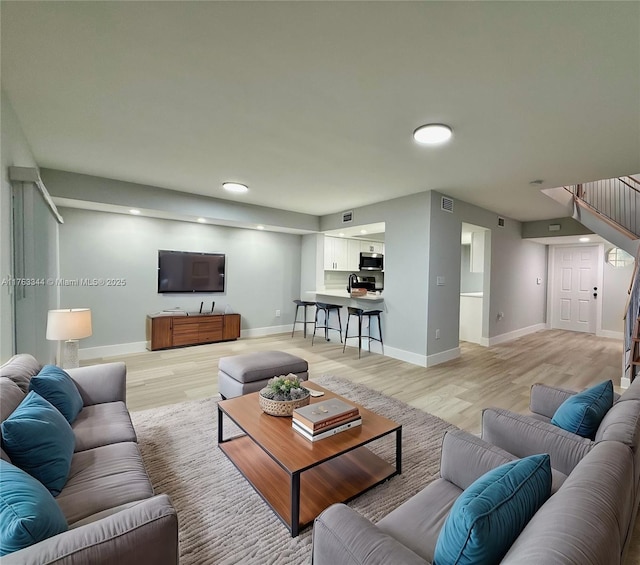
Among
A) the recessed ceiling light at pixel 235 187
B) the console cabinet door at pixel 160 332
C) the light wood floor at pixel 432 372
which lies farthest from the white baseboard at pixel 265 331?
the recessed ceiling light at pixel 235 187

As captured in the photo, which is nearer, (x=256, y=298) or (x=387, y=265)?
(x=387, y=265)

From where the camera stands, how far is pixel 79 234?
4.59 metres

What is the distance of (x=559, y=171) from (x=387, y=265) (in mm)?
2460

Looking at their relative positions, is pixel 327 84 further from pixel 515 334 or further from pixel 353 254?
pixel 515 334

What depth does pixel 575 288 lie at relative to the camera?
741cm

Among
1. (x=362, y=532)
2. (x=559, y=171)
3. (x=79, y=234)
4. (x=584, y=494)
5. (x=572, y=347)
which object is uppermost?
(x=559, y=171)

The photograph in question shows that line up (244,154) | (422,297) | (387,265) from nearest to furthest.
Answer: (244,154) < (422,297) < (387,265)

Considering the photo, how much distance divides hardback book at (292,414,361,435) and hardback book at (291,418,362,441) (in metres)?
0.01

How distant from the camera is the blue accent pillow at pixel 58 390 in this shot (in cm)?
168

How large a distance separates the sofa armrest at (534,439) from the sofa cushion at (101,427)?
203cm

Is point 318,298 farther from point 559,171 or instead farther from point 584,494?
point 584,494

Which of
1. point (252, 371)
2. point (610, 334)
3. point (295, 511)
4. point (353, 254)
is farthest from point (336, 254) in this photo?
point (610, 334)

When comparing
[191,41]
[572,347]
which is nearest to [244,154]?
[191,41]


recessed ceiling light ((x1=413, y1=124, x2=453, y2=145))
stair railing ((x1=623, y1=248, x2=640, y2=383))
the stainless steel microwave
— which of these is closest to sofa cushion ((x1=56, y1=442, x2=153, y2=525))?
recessed ceiling light ((x1=413, y1=124, x2=453, y2=145))
